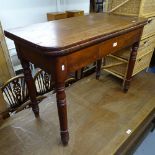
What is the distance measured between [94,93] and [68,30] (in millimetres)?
853

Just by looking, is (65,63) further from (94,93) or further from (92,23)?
(94,93)

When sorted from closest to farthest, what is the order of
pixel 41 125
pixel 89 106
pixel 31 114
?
1. pixel 41 125
2. pixel 31 114
3. pixel 89 106

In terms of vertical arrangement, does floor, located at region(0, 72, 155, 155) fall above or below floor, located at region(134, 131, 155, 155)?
above

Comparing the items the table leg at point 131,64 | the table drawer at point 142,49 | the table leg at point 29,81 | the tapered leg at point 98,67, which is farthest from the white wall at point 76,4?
the table leg at point 29,81

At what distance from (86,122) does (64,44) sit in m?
0.78

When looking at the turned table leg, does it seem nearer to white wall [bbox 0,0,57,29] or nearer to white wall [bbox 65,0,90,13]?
white wall [bbox 0,0,57,29]

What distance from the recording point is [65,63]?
2.88 ft

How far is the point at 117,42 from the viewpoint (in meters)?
1.18

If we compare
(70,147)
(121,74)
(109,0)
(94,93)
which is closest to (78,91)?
(94,93)

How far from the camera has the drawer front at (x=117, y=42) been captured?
1.09 m

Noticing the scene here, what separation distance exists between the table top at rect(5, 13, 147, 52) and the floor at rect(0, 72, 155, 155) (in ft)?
2.36

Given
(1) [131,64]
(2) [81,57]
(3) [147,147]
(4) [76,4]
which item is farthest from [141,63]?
(4) [76,4]

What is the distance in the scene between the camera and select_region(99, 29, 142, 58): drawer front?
109 cm

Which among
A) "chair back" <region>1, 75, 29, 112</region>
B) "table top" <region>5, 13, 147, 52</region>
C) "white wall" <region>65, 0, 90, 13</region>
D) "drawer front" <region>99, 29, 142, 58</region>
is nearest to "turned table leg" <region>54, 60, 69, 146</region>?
"table top" <region>5, 13, 147, 52</region>
